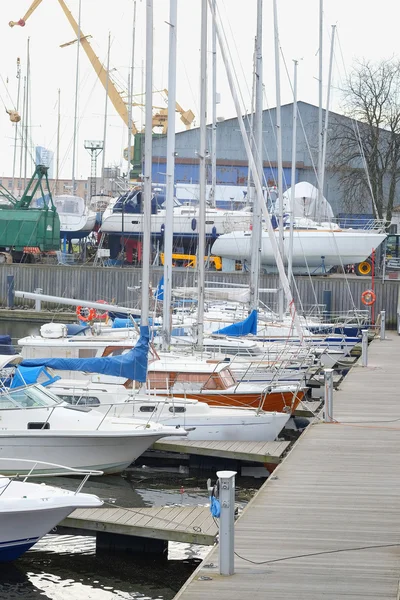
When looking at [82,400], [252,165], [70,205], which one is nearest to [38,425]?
[82,400]

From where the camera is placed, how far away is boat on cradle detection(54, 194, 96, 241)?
6147cm

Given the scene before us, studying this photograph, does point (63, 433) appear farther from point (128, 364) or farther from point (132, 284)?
point (132, 284)

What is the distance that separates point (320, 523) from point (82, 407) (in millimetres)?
7199

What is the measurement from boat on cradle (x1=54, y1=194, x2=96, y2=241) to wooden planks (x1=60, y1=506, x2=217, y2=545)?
47683 mm

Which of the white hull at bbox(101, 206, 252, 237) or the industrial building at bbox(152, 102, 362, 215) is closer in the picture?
the white hull at bbox(101, 206, 252, 237)

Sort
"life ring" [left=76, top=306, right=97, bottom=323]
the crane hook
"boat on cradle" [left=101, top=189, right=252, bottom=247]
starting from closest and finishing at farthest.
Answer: "life ring" [left=76, top=306, right=97, bottom=323], "boat on cradle" [left=101, top=189, right=252, bottom=247], the crane hook

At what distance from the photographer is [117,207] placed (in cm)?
5709

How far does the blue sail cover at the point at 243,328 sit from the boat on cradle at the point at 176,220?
19.1 metres

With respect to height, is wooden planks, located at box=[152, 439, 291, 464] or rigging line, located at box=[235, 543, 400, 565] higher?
rigging line, located at box=[235, 543, 400, 565]

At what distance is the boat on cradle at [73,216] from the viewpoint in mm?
61469

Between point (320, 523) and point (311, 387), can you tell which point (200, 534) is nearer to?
point (320, 523)

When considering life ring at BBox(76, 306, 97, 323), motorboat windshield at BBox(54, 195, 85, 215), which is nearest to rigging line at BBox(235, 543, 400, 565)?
life ring at BBox(76, 306, 97, 323)

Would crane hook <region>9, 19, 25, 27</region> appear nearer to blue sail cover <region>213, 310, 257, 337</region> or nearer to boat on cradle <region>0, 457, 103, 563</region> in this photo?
blue sail cover <region>213, 310, 257, 337</region>

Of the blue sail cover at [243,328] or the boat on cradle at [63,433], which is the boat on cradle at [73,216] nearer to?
the blue sail cover at [243,328]
